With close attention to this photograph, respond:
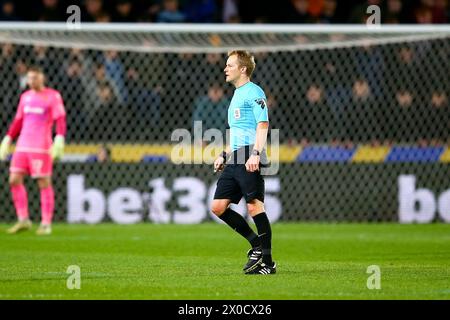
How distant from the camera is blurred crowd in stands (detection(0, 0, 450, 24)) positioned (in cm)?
1877

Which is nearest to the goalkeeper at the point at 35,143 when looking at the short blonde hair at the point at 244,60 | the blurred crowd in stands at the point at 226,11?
the blurred crowd in stands at the point at 226,11

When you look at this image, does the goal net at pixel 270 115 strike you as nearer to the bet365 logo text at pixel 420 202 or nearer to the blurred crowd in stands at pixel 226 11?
the bet365 logo text at pixel 420 202

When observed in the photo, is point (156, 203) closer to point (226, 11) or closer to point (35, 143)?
point (35, 143)

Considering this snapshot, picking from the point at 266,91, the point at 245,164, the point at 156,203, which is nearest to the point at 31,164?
the point at 156,203

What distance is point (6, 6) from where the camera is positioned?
726 inches

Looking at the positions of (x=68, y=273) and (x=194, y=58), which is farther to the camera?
(x=194, y=58)

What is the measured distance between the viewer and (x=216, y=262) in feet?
33.5

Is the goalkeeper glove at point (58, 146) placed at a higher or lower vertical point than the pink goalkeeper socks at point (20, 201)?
higher

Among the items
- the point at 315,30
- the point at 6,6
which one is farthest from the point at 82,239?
the point at 6,6

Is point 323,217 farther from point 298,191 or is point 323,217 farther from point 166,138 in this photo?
point 166,138

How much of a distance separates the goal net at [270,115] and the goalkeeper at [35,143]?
1.17 meters

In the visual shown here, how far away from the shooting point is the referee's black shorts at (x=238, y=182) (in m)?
8.83
